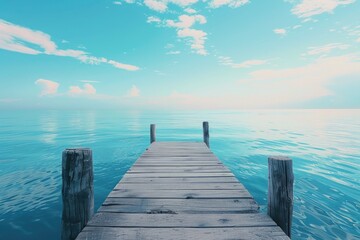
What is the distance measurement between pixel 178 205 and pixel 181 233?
0.72 m

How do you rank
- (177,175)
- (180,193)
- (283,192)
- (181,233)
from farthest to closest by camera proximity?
1. (177,175)
2. (180,193)
3. (283,192)
4. (181,233)

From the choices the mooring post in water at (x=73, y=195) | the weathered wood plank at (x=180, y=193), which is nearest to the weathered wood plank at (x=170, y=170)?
the weathered wood plank at (x=180, y=193)

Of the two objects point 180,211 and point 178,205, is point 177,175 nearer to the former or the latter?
point 178,205

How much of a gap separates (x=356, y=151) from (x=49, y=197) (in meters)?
20.2

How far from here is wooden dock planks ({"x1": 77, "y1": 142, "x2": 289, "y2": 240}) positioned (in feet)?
7.72

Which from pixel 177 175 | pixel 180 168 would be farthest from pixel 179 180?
pixel 180 168

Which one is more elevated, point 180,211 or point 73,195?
point 73,195

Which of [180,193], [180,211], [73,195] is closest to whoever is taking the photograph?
[73,195]

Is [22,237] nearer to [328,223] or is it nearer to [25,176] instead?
[25,176]

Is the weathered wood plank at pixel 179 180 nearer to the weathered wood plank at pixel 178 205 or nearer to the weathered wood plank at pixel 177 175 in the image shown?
the weathered wood plank at pixel 177 175

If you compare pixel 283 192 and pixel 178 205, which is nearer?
pixel 283 192

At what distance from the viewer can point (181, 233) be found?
7.73 feet

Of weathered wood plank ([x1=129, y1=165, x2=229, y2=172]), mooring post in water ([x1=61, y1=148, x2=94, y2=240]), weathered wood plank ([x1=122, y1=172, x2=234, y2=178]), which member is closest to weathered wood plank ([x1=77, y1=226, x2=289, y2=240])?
mooring post in water ([x1=61, y1=148, x2=94, y2=240])

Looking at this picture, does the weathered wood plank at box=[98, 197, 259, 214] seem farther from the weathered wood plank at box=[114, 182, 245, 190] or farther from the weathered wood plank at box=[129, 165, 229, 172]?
the weathered wood plank at box=[129, 165, 229, 172]
